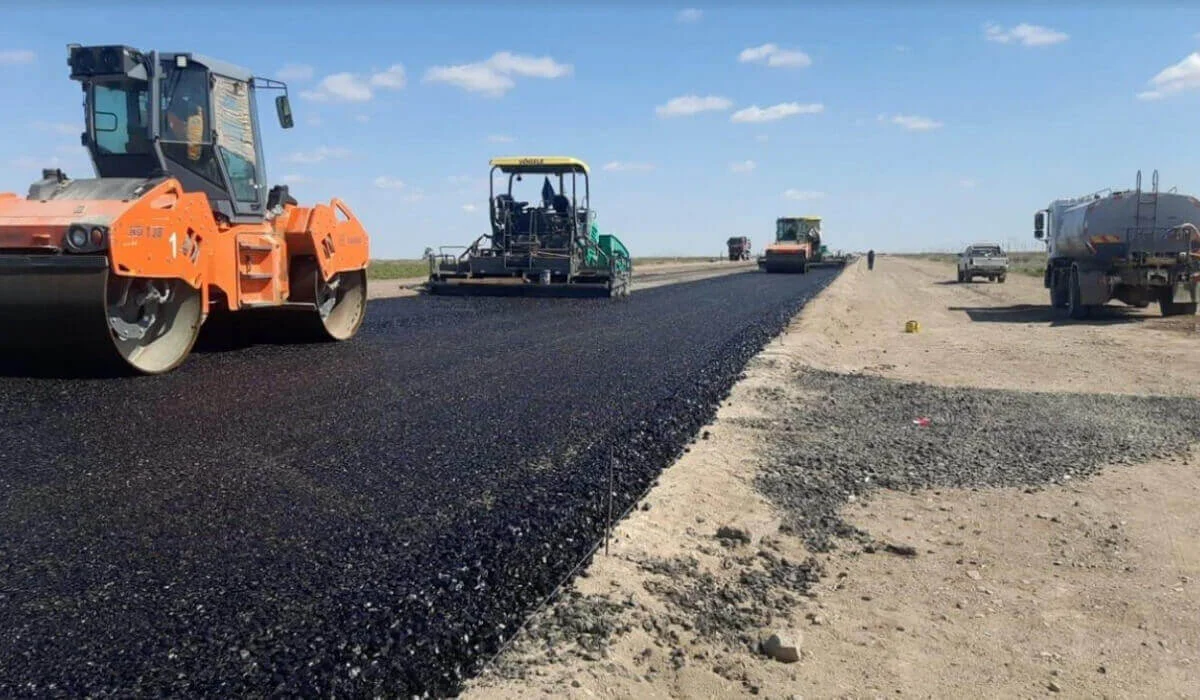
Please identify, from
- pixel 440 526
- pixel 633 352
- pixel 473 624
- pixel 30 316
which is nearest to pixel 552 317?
pixel 633 352

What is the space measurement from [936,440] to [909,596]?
3084mm

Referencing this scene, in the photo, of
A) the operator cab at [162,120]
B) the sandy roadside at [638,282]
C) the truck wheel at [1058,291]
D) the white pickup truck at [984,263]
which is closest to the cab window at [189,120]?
the operator cab at [162,120]

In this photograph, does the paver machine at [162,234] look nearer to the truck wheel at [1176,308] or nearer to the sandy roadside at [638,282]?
the sandy roadside at [638,282]

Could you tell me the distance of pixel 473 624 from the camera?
319cm

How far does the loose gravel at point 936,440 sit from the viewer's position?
540cm

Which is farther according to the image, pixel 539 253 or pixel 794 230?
pixel 794 230

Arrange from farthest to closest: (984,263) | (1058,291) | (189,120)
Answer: (984,263), (1058,291), (189,120)

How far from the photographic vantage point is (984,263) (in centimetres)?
3700

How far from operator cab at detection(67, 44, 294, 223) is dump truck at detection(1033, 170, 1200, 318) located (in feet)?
49.8

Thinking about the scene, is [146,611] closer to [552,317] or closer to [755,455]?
[755,455]

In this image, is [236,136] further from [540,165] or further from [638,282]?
[638,282]

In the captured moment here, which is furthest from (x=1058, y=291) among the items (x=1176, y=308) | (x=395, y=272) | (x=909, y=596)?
(x=395, y=272)

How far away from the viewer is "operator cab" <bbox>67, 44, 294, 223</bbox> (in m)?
8.75

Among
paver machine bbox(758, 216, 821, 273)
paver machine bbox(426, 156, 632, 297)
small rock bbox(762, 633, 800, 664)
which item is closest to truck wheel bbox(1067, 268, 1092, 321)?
paver machine bbox(426, 156, 632, 297)
